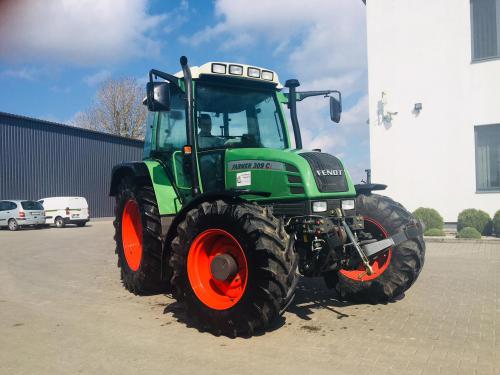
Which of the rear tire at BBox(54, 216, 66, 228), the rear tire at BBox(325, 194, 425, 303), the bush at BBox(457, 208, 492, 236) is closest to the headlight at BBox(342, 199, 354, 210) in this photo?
the rear tire at BBox(325, 194, 425, 303)

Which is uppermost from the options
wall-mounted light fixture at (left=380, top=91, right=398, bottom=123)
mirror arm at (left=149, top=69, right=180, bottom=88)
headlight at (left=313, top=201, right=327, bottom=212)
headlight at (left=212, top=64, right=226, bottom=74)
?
wall-mounted light fixture at (left=380, top=91, right=398, bottom=123)

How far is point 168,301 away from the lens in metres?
6.11

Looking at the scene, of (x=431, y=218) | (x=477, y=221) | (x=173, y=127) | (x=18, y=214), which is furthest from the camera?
(x=18, y=214)

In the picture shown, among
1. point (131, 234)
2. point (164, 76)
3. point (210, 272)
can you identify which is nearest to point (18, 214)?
point (131, 234)

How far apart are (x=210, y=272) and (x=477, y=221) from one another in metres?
10.1

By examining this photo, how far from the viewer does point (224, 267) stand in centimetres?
470

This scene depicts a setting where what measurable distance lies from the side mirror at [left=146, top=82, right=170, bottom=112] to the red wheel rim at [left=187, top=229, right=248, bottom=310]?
4.74ft

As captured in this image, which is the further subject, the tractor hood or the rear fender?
the rear fender

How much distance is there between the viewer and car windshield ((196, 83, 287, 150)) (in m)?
5.71

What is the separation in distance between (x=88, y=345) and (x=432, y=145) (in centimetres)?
1193

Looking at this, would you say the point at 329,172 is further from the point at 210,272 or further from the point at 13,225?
the point at 13,225

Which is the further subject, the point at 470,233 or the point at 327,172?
the point at 470,233

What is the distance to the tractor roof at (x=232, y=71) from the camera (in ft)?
18.4

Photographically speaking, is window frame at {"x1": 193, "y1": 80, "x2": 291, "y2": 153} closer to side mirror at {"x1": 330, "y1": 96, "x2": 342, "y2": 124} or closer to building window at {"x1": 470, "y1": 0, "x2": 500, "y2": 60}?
side mirror at {"x1": 330, "y1": 96, "x2": 342, "y2": 124}
